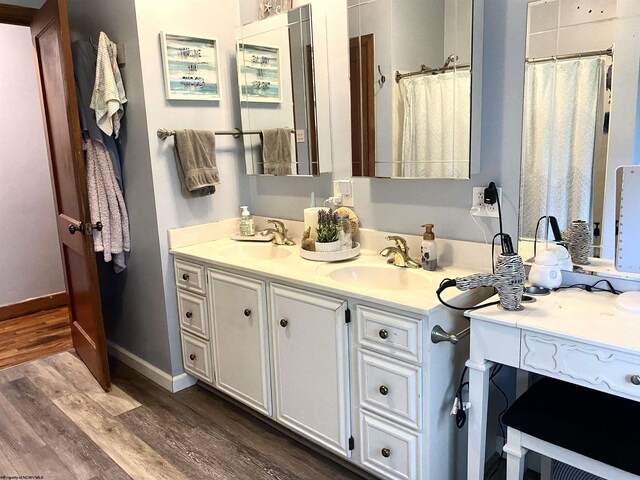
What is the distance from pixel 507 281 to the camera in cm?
152

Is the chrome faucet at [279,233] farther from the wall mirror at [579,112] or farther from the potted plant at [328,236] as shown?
the wall mirror at [579,112]

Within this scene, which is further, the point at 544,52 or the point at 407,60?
the point at 407,60

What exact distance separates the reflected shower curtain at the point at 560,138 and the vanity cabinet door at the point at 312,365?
786 mm

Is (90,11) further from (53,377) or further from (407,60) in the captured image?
(53,377)

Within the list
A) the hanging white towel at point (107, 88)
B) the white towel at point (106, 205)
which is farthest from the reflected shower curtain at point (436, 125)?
the white towel at point (106, 205)

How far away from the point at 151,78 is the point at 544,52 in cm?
172

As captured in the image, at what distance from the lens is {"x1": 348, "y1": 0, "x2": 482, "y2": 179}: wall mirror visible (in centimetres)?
184

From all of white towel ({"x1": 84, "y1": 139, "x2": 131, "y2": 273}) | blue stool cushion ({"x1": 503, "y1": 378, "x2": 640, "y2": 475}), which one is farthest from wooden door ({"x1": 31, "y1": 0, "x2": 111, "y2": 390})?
blue stool cushion ({"x1": 503, "y1": 378, "x2": 640, "y2": 475})

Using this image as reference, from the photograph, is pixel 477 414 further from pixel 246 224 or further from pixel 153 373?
pixel 153 373

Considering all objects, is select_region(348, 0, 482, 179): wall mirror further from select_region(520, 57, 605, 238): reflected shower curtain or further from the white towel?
the white towel

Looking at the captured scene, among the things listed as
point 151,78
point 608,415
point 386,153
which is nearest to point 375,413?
point 608,415

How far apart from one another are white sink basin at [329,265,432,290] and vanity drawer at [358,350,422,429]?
13.8 inches

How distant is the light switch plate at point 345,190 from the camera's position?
2.39 meters

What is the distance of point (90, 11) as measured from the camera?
272 centimetres
